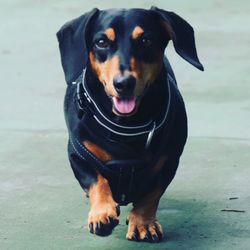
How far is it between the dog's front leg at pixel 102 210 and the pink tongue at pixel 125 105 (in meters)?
0.36

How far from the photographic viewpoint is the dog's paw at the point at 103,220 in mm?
4512

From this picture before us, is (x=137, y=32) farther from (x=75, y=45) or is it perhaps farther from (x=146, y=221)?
(x=146, y=221)

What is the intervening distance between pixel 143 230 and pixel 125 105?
0.61 metres

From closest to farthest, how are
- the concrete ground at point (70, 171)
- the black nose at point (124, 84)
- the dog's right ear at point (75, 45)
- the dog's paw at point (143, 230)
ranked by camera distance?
the black nose at point (124, 84)
the dog's right ear at point (75, 45)
the dog's paw at point (143, 230)
the concrete ground at point (70, 171)

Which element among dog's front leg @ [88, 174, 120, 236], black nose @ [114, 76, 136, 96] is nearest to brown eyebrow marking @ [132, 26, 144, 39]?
black nose @ [114, 76, 136, 96]

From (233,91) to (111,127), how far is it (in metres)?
2.84

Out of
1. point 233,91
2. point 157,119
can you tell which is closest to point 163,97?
point 157,119

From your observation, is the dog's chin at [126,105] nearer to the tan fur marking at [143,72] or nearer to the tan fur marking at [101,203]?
the tan fur marking at [143,72]

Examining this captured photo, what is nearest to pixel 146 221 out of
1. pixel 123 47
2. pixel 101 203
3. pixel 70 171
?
pixel 101 203

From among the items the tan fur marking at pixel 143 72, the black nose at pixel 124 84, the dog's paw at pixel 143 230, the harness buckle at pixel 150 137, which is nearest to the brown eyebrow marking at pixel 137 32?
the tan fur marking at pixel 143 72

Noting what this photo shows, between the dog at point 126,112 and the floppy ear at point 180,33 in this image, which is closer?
the dog at point 126,112

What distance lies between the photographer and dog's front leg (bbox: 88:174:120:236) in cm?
452

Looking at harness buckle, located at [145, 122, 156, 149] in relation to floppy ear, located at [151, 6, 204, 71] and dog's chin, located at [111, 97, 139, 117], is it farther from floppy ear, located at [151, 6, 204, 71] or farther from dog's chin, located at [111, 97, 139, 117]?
floppy ear, located at [151, 6, 204, 71]

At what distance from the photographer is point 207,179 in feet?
18.8
